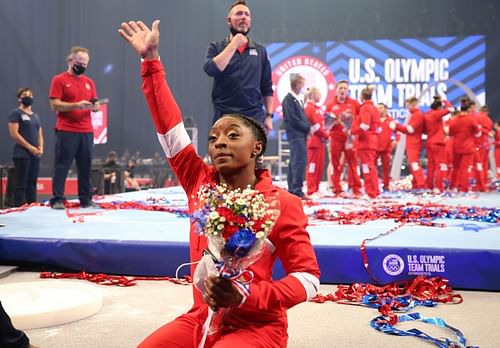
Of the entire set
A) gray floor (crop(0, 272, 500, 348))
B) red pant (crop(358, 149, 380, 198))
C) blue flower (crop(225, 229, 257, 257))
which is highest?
red pant (crop(358, 149, 380, 198))

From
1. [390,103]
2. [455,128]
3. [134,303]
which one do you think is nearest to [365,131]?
[455,128]

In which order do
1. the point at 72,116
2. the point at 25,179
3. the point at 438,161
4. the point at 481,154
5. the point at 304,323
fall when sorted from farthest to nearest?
the point at 481,154
the point at 438,161
the point at 25,179
the point at 72,116
the point at 304,323

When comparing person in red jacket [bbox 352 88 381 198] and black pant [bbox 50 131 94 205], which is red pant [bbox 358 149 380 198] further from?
black pant [bbox 50 131 94 205]

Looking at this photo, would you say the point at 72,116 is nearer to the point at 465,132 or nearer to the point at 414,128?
the point at 414,128

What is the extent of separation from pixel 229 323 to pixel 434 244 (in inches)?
65.1

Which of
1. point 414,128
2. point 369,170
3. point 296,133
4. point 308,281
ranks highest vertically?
point 414,128

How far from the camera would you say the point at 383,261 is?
2662 millimetres

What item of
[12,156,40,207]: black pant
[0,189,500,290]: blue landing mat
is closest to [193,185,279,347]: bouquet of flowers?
[0,189,500,290]: blue landing mat

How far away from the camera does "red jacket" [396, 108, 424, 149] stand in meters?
7.84

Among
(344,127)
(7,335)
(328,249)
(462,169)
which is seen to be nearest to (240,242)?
(7,335)

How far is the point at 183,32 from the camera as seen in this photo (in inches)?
539

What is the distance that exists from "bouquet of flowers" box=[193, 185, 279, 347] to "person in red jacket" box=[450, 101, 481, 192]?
272 inches

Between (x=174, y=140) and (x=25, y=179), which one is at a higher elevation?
(x=174, y=140)

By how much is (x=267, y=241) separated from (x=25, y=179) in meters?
5.59
